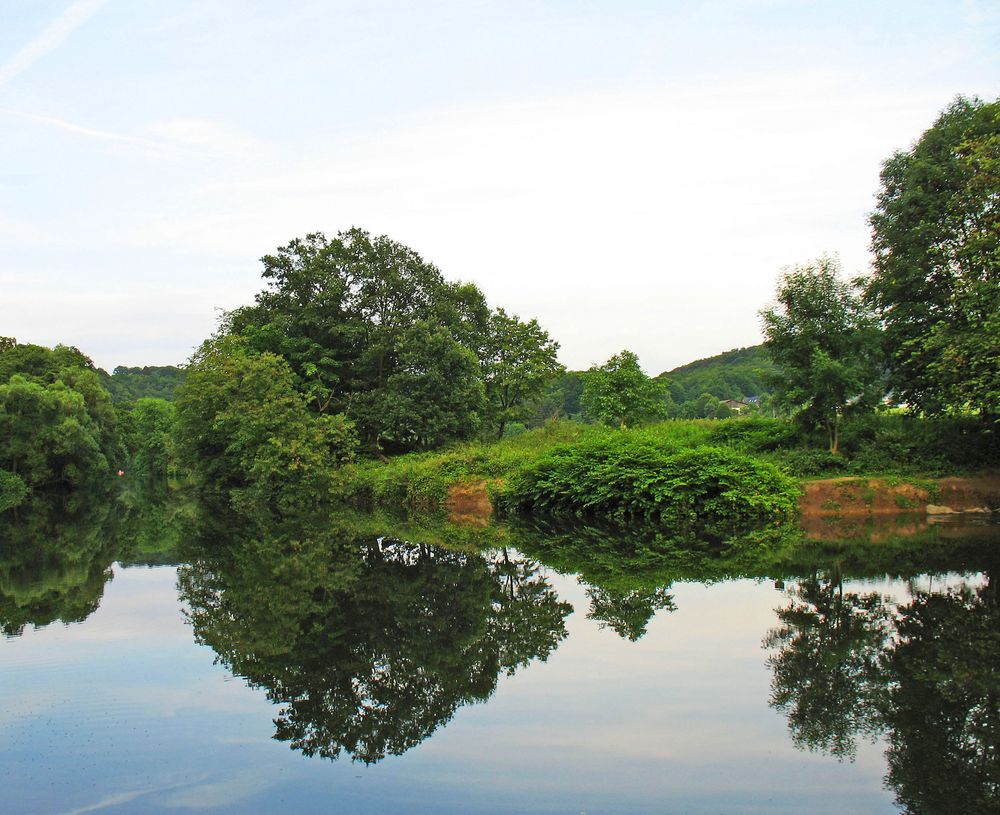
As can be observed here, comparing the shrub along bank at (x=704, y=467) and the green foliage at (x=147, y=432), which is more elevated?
the green foliage at (x=147, y=432)

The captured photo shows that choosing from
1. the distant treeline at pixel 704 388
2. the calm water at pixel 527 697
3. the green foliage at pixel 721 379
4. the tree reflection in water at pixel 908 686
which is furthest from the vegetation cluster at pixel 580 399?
the green foliage at pixel 721 379

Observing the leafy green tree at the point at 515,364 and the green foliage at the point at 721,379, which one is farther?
the green foliage at the point at 721,379

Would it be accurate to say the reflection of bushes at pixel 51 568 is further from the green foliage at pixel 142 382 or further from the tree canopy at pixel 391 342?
the green foliage at pixel 142 382

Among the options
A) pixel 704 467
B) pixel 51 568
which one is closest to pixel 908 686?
pixel 704 467

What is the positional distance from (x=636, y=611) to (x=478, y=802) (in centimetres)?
612

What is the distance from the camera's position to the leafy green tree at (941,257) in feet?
67.0

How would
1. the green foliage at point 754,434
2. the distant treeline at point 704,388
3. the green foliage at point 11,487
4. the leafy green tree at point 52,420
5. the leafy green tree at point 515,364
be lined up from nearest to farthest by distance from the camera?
the green foliage at point 754,434 < the leafy green tree at point 515,364 < the green foliage at point 11,487 < the leafy green tree at point 52,420 < the distant treeline at point 704,388

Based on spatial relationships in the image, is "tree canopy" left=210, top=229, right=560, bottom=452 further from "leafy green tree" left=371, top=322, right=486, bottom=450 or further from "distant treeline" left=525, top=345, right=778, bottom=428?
"distant treeline" left=525, top=345, right=778, bottom=428

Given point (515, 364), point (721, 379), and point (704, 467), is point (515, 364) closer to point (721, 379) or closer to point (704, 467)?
point (704, 467)

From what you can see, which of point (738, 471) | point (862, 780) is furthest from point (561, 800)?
point (738, 471)

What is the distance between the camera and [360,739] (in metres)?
7.02

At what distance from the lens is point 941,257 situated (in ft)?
80.3

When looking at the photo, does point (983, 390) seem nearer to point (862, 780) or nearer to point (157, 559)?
point (862, 780)

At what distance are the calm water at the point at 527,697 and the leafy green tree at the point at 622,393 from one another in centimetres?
2038
